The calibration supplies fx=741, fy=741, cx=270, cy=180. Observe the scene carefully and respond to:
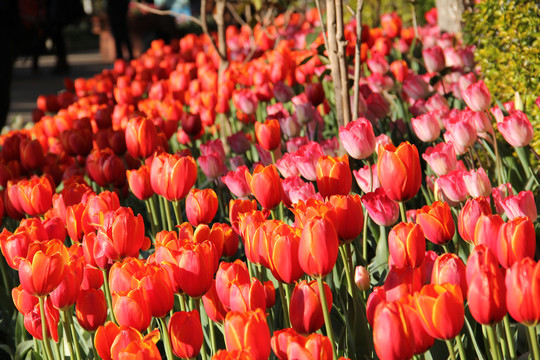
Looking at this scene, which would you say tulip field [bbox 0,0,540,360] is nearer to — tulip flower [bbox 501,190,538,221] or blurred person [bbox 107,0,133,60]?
tulip flower [bbox 501,190,538,221]

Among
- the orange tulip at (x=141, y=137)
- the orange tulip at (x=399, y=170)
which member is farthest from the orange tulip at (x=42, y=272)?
the orange tulip at (x=141, y=137)

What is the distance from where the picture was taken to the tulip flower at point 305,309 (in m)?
1.33

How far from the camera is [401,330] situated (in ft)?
3.62

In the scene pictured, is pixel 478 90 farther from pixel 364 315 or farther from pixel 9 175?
pixel 9 175

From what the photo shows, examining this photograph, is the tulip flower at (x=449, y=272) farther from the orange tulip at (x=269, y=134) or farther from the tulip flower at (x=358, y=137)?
the orange tulip at (x=269, y=134)

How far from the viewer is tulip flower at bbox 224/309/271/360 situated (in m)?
1.17

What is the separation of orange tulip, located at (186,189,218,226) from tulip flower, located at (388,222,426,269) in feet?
2.03

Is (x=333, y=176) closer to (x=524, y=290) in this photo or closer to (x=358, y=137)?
(x=358, y=137)

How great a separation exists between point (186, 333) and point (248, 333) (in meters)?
0.20

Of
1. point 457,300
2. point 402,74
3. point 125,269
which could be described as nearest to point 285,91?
point 402,74

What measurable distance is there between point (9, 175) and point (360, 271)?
189 cm

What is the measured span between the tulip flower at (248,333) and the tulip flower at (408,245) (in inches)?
14.6

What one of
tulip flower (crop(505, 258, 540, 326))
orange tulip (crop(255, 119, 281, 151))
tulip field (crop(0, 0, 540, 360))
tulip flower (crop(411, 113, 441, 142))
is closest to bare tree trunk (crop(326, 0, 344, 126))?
tulip field (crop(0, 0, 540, 360))

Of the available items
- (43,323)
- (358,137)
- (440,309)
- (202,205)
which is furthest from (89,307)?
(358,137)
